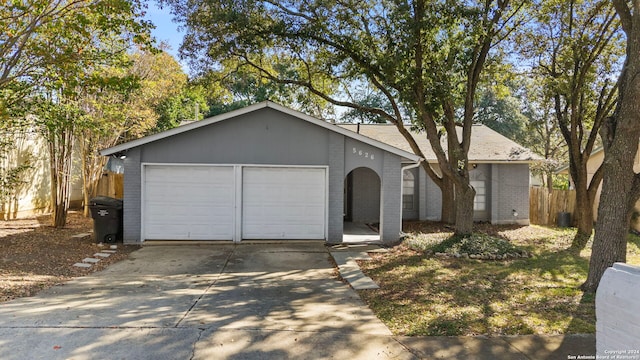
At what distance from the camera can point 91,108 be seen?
616 inches

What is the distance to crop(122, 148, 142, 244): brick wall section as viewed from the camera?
1105 centimetres

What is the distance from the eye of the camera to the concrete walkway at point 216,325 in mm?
4305

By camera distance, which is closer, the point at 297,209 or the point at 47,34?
the point at 47,34

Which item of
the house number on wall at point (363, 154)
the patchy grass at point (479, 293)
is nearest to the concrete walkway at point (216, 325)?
the patchy grass at point (479, 293)

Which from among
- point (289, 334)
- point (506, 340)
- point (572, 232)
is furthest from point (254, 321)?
point (572, 232)

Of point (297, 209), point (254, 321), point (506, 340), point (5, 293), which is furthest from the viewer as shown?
point (297, 209)

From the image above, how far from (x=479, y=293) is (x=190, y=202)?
25.5ft

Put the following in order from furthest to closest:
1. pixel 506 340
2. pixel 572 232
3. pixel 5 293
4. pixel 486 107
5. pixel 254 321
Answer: pixel 486 107 → pixel 572 232 → pixel 5 293 → pixel 254 321 → pixel 506 340

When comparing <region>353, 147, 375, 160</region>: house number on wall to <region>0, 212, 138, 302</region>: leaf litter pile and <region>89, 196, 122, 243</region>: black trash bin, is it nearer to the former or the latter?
<region>0, 212, 138, 302</region>: leaf litter pile

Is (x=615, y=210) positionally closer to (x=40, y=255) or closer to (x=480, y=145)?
(x=480, y=145)

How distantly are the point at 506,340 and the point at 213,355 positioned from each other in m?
3.21

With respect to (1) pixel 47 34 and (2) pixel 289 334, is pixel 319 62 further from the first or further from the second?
(2) pixel 289 334

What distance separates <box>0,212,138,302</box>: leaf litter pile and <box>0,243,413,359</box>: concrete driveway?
0.49 meters

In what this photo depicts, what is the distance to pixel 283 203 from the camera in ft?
38.0
